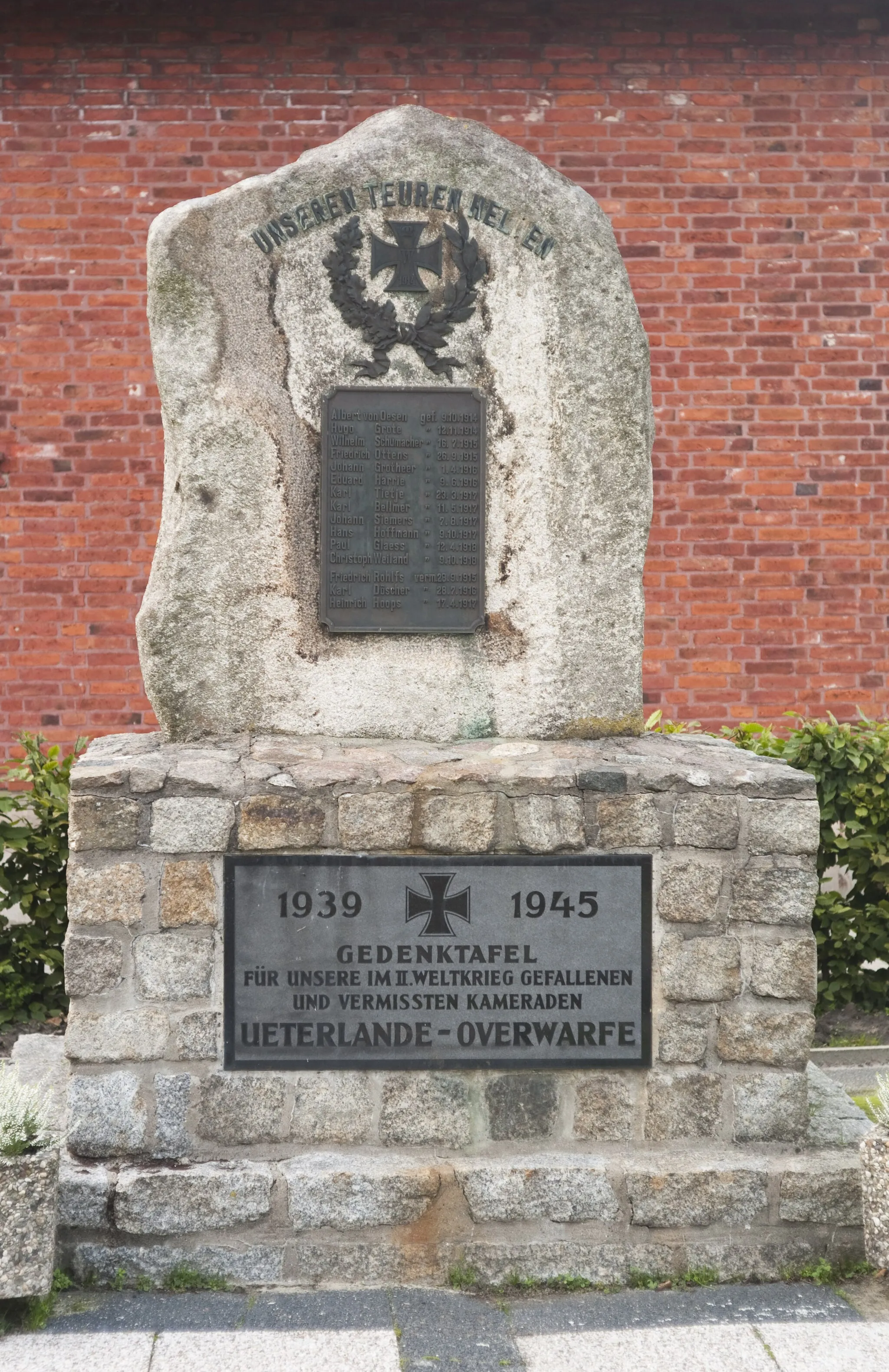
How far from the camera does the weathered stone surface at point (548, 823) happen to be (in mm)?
3279

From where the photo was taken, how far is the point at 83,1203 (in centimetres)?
309

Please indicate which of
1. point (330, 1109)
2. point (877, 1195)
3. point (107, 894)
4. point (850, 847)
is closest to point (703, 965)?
point (877, 1195)

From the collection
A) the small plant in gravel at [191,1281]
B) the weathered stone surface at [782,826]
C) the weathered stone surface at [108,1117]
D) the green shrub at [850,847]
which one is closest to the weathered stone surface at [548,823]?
the weathered stone surface at [782,826]

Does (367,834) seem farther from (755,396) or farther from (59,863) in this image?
(755,396)

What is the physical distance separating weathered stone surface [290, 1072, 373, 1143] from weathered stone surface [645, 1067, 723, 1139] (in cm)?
70

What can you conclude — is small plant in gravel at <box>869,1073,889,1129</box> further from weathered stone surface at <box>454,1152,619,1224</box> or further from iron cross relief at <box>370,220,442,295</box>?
iron cross relief at <box>370,220,442,295</box>

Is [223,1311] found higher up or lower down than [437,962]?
lower down

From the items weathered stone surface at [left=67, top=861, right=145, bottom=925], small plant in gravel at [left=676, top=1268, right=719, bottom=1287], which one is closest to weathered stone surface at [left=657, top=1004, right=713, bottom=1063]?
small plant in gravel at [left=676, top=1268, right=719, bottom=1287]

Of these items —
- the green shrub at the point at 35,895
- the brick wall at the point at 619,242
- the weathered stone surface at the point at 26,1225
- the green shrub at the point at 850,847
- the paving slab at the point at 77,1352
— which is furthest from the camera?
the brick wall at the point at 619,242

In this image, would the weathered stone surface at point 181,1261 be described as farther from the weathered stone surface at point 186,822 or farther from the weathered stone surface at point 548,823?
the weathered stone surface at point 548,823

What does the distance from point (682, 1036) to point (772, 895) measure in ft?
1.35

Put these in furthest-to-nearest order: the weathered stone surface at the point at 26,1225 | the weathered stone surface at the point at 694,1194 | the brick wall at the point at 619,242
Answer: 1. the brick wall at the point at 619,242
2. the weathered stone surface at the point at 694,1194
3. the weathered stone surface at the point at 26,1225

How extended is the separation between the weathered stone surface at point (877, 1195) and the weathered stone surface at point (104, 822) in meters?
1.86

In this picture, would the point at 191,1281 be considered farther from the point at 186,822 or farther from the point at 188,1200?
the point at 186,822
